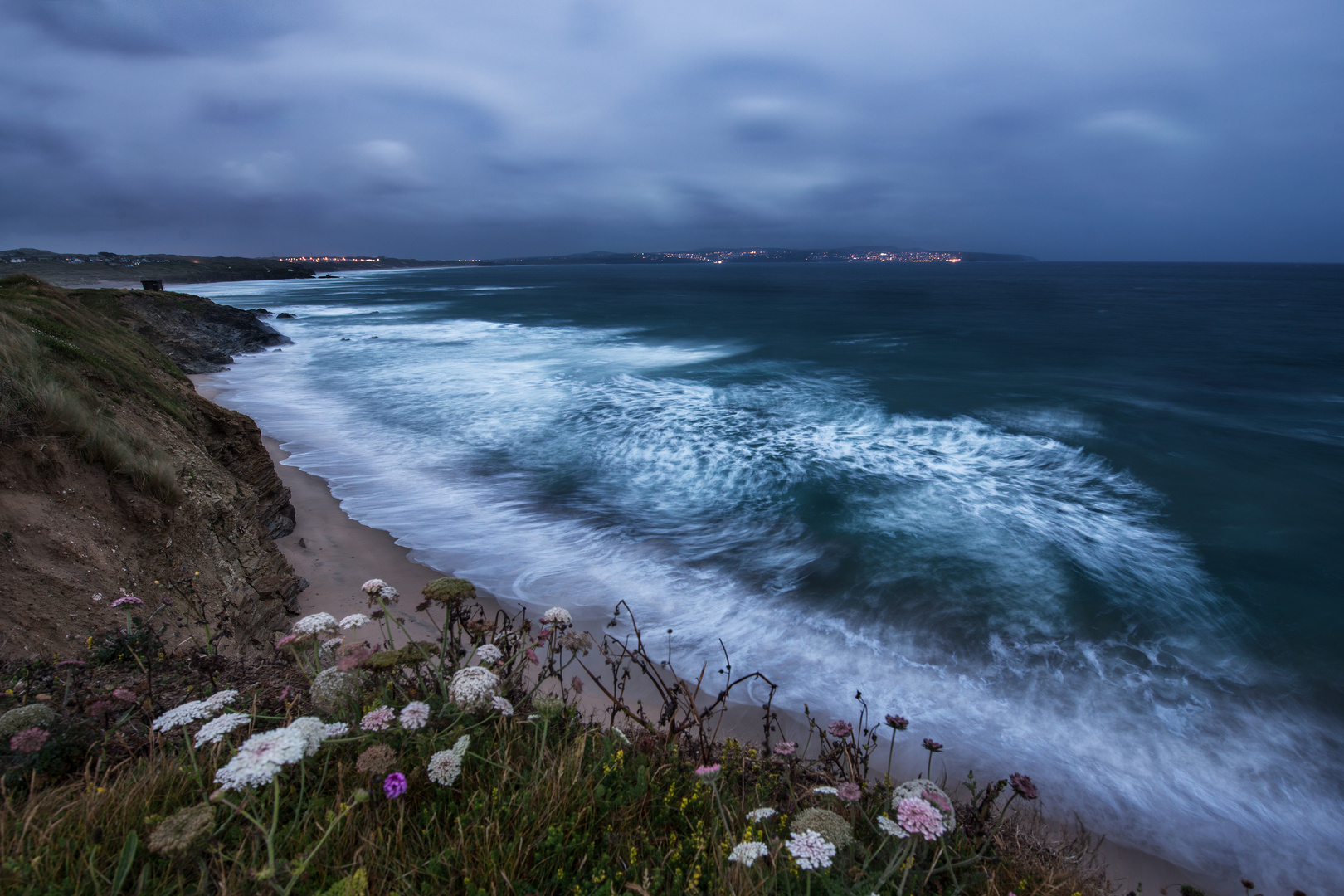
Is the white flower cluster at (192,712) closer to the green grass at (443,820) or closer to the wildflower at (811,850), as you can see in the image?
the green grass at (443,820)

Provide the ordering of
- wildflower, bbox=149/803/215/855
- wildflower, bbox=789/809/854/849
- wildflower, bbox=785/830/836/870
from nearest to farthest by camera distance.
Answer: wildflower, bbox=149/803/215/855
wildflower, bbox=785/830/836/870
wildflower, bbox=789/809/854/849

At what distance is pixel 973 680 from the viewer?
5980mm

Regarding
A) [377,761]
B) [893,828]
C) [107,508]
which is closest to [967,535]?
[893,828]

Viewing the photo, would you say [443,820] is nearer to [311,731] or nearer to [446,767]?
[446,767]

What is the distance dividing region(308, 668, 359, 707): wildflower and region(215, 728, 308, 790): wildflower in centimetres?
61

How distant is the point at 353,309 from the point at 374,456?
159 feet

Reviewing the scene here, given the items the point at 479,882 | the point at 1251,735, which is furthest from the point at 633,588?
the point at 1251,735

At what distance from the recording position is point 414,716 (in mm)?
2428

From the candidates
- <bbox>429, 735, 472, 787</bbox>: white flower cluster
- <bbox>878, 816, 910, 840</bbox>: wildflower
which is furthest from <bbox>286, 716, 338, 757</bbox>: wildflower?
<bbox>878, 816, 910, 840</bbox>: wildflower

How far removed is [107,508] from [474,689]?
4.21 metres

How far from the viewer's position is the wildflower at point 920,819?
2041 mm

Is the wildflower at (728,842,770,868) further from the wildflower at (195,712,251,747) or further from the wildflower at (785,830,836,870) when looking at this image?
the wildflower at (195,712,251,747)

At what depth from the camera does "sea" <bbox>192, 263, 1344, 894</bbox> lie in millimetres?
5195

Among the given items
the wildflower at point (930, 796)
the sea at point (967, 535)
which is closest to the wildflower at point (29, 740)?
the wildflower at point (930, 796)
